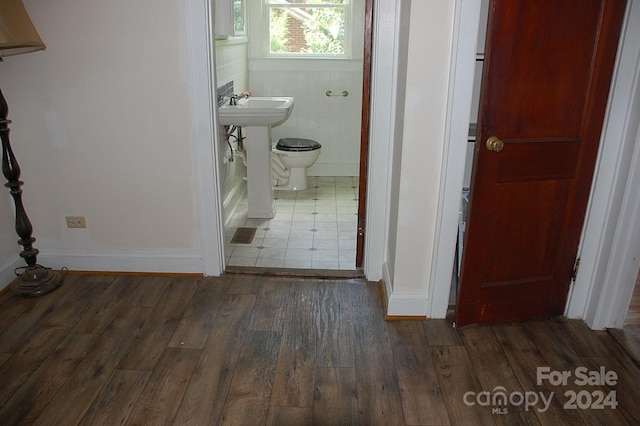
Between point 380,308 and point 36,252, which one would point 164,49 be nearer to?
point 36,252

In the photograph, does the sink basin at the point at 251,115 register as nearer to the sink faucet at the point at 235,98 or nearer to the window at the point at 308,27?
the sink faucet at the point at 235,98

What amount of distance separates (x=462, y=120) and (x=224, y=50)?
2346mm

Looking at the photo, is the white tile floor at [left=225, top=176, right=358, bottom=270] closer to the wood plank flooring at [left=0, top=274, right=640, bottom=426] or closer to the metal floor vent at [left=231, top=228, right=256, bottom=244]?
the metal floor vent at [left=231, top=228, right=256, bottom=244]

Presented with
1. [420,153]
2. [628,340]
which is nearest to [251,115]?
[420,153]

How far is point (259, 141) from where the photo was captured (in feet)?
13.2

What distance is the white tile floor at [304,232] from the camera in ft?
11.1

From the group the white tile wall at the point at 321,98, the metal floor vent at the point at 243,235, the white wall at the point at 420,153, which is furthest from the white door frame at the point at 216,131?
the white tile wall at the point at 321,98

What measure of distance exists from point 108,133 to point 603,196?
2.64 m

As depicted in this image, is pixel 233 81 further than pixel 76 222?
Yes

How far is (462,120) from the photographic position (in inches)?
89.9

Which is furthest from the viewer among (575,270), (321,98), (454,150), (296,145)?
(321,98)

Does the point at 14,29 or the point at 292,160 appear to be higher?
the point at 14,29

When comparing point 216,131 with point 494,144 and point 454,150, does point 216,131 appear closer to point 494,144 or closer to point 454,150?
point 454,150

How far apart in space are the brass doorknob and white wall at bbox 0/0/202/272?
63.5 inches
